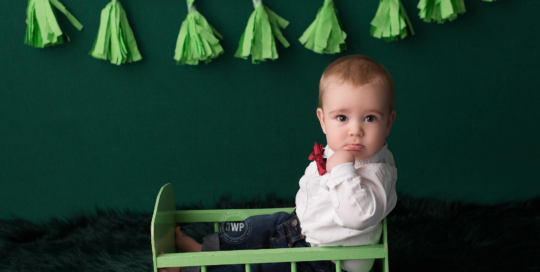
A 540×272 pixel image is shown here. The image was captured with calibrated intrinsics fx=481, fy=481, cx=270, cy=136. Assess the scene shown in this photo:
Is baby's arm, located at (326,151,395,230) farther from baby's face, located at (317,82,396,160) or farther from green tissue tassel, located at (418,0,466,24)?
green tissue tassel, located at (418,0,466,24)

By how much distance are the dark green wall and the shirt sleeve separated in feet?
2.72

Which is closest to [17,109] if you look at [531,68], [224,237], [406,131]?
[224,237]

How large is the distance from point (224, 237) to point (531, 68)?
1264mm

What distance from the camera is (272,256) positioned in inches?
37.0

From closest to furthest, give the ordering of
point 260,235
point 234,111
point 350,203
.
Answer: point 350,203
point 260,235
point 234,111

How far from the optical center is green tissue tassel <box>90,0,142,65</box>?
5.18 feet

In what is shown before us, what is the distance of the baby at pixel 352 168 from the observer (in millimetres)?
860

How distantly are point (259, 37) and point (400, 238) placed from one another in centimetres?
78

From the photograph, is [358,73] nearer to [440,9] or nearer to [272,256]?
[272,256]

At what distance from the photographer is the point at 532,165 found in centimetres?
177

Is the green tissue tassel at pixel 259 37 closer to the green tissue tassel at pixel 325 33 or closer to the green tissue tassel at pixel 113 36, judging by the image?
the green tissue tassel at pixel 325 33

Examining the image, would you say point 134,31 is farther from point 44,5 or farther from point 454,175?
point 454,175

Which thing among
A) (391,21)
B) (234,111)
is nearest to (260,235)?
(234,111)

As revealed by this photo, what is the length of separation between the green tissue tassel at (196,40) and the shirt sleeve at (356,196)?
0.83 meters
